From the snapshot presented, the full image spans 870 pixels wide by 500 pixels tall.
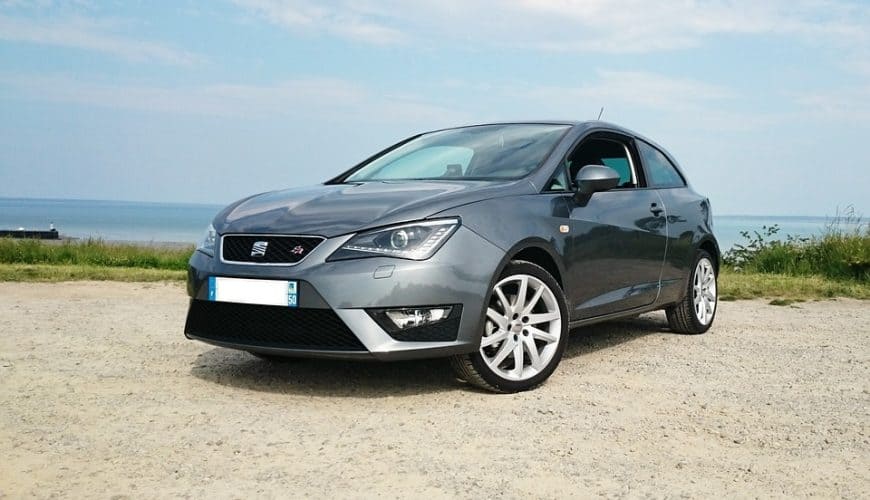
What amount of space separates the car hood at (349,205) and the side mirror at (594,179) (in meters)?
0.45

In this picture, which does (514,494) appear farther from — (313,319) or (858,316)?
(858,316)

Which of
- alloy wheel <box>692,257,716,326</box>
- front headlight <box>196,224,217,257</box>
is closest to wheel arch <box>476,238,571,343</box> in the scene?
front headlight <box>196,224,217,257</box>

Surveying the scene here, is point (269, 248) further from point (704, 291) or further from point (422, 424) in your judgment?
point (704, 291)

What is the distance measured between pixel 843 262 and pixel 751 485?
10225 millimetres

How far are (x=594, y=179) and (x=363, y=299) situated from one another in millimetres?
1830

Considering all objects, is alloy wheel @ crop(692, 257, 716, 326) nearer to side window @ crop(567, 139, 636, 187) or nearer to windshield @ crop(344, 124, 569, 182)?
side window @ crop(567, 139, 636, 187)

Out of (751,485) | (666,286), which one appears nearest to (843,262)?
(666,286)

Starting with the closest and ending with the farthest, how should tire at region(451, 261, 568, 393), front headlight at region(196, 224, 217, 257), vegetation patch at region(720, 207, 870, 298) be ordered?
tire at region(451, 261, 568, 393), front headlight at region(196, 224, 217, 257), vegetation patch at region(720, 207, 870, 298)

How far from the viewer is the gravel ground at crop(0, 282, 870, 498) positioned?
3.39 metres

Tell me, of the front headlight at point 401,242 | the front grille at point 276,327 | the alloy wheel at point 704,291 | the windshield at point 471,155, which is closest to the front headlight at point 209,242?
the front grille at point 276,327

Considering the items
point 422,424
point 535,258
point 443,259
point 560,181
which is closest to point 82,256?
point 560,181

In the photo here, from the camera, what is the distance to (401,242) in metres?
4.56

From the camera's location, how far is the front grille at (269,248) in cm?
460

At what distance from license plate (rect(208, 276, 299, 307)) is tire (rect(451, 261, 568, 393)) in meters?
0.96
